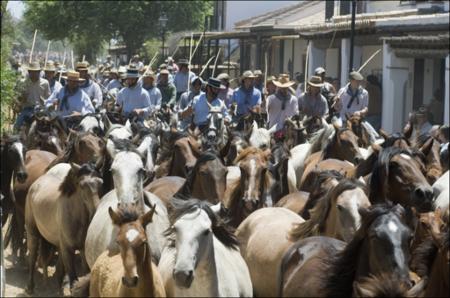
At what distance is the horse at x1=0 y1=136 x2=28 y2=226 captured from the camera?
13055mm

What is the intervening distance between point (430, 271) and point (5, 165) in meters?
8.12

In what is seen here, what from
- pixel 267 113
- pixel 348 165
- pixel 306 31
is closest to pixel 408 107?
pixel 306 31

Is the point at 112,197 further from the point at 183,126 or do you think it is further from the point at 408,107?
the point at 408,107

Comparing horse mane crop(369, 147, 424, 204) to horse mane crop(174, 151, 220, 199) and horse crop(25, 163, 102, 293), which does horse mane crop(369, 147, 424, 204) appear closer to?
horse mane crop(174, 151, 220, 199)

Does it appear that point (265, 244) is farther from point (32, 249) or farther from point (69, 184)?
point (32, 249)

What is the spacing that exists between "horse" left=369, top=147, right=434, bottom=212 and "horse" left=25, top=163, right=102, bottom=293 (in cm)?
299

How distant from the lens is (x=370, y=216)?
6.59 meters

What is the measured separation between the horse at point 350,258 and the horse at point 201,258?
0.39 m

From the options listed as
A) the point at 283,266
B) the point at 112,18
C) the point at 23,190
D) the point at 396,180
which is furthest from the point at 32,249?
the point at 112,18

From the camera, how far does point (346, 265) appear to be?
6.80 m

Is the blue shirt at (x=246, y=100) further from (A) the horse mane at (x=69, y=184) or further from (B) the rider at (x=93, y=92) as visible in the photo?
(A) the horse mane at (x=69, y=184)

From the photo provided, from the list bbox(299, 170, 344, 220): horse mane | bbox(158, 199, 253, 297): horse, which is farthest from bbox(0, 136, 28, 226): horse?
bbox(158, 199, 253, 297): horse

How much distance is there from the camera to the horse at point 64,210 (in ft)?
34.9

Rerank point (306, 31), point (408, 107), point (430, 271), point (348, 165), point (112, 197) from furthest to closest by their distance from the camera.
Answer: point (306, 31)
point (408, 107)
point (348, 165)
point (112, 197)
point (430, 271)
